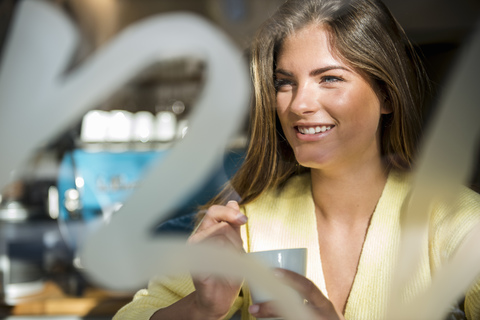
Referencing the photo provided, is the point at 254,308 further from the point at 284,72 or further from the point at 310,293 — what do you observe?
the point at 284,72

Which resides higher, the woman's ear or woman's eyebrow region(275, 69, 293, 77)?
woman's eyebrow region(275, 69, 293, 77)

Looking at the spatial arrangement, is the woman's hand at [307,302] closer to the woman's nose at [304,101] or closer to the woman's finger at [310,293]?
the woman's finger at [310,293]

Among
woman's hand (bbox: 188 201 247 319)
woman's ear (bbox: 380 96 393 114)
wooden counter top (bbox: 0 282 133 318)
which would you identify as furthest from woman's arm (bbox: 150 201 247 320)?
woman's ear (bbox: 380 96 393 114)

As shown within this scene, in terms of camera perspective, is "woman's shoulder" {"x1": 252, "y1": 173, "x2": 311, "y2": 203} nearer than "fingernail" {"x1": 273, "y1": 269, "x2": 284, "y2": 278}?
No

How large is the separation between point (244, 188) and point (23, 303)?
35 cm

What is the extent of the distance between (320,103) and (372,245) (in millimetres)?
199

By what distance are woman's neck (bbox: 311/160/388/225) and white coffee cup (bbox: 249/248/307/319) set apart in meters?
0.10

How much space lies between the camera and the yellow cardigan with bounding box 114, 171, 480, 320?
631 millimetres

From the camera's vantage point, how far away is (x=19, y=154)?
24.2 inches

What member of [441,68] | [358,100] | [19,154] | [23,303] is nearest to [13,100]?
[19,154]

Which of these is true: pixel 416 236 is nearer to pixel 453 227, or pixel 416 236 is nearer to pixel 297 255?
pixel 453 227

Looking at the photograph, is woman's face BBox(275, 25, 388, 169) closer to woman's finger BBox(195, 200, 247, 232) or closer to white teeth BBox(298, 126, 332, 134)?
white teeth BBox(298, 126, 332, 134)

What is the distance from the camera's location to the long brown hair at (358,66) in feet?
2.02

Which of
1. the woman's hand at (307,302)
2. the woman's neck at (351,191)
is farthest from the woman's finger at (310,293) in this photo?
the woman's neck at (351,191)
